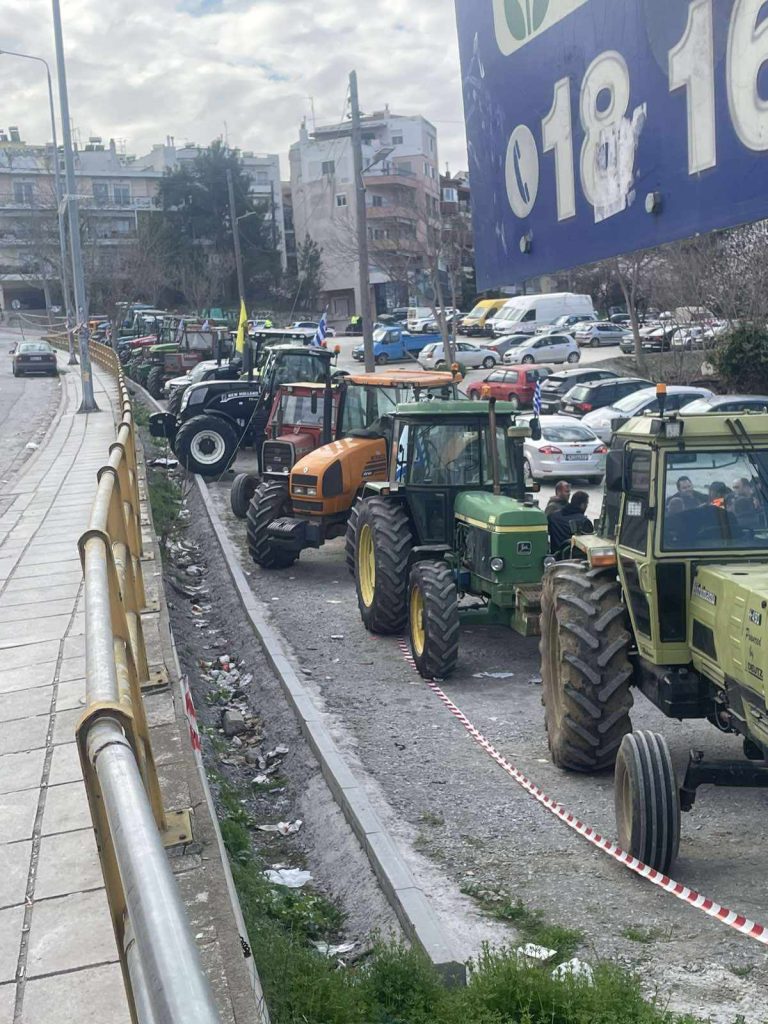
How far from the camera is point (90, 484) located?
17719mm

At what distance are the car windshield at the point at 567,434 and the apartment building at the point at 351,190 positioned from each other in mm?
56535

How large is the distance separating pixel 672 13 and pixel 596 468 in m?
19.9

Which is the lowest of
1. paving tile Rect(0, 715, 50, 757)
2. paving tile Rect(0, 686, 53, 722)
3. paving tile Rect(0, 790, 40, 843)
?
paving tile Rect(0, 790, 40, 843)

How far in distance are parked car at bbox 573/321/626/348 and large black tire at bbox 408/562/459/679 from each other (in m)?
50.4

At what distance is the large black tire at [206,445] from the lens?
79.6ft

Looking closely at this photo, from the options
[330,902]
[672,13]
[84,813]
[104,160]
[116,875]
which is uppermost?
[104,160]

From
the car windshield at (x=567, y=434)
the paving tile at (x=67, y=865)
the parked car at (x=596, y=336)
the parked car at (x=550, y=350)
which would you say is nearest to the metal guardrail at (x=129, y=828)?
the paving tile at (x=67, y=865)

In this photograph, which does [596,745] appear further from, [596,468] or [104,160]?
[104,160]

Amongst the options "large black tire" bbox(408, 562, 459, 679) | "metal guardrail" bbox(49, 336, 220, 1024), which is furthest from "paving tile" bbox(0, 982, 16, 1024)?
"large black tire" bbox(408, 562, 459, 679)

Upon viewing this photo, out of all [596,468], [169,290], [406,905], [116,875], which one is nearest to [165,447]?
[596,468]

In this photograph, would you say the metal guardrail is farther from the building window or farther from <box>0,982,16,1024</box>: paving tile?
the building window

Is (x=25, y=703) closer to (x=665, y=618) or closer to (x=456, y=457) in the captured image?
(x=665, y=618)

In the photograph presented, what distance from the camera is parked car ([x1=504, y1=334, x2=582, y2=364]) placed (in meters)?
54.2

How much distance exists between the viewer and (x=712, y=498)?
7.54m
